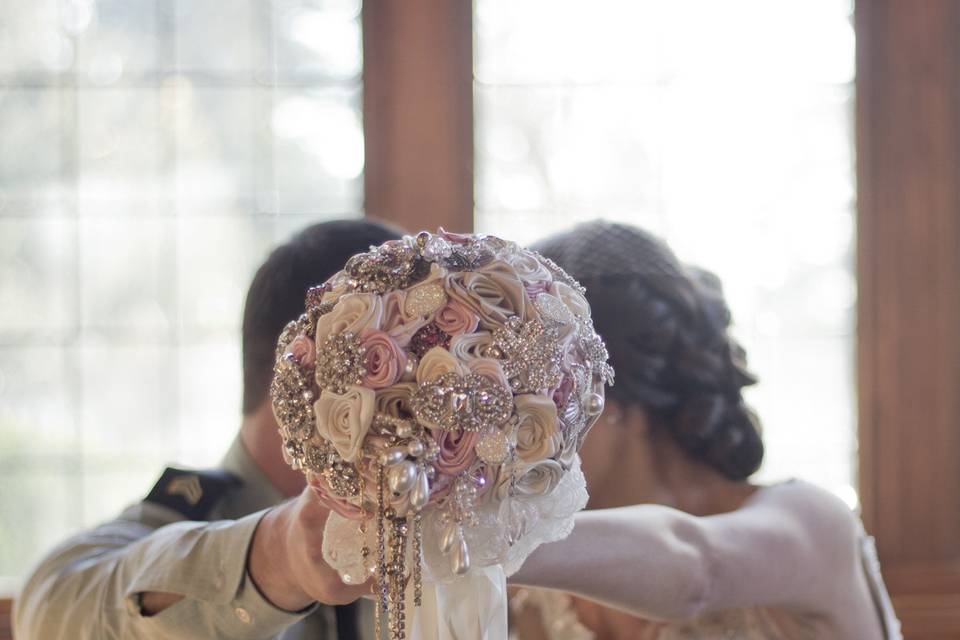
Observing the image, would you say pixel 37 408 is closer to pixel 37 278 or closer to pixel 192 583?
pixel 37 278

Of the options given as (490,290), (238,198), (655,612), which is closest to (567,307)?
(490,290)

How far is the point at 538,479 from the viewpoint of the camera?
63 cm

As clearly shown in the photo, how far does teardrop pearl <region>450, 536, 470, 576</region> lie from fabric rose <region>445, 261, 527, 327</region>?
13cm

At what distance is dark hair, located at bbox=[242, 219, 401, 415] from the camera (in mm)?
1180

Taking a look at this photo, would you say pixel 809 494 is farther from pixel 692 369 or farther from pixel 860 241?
pixel 860 241

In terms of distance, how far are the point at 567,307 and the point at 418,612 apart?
0.81ft

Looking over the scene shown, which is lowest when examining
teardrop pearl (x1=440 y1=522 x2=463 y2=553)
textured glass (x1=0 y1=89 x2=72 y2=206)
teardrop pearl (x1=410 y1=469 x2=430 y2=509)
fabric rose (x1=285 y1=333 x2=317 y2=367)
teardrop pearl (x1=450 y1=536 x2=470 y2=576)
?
teardrop pearl (x1=450 y1=536 x2=470 y2=576)

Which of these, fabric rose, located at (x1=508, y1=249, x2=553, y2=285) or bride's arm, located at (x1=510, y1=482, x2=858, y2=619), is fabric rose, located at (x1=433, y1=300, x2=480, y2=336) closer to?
fabric rose, located at (x1=508, y1=249, x2=553, y2=285)

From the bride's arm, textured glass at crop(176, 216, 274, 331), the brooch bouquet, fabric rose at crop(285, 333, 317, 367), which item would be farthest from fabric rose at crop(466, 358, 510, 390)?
textured glass at crop(176, 216, 274, 331)

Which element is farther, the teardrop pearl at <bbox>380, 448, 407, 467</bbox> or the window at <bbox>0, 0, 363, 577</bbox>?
the window at <bbox>0, 0, 363, 577</bbox>

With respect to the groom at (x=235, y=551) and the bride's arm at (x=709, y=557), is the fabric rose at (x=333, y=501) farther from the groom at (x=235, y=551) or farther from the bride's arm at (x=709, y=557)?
the bride's arm at (x=709, y=557)

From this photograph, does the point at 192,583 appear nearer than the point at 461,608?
No

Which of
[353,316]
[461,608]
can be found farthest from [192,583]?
[353,316]

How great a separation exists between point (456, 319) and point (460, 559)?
144 millimetres
